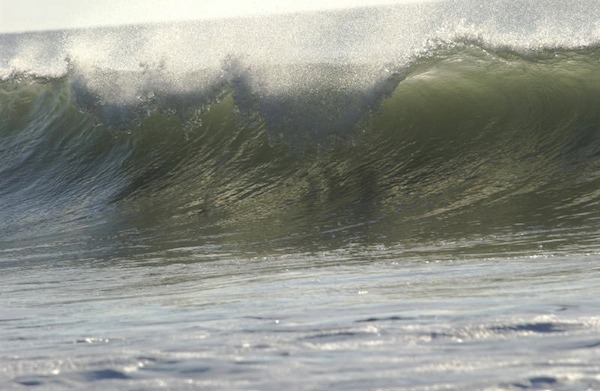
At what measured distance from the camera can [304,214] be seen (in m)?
8.87

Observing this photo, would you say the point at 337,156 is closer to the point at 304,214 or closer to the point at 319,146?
the point at 319,146

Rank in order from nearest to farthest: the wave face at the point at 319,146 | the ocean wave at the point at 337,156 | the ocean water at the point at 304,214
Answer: the ocean water at the point at 304,214 → the wave face at the point at 319,146 → the ocean wave at the point at 337,156

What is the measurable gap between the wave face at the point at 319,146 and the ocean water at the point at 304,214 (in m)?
0.03

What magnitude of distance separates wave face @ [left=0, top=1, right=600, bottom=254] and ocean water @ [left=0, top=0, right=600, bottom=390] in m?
0.03

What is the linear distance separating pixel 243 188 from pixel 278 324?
19.6 ft

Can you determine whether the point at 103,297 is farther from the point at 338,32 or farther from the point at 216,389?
the point at 338,32

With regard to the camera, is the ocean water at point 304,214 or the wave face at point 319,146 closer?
the ocean water at point 304,214

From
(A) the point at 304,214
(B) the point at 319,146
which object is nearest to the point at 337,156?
(B) the point at 319,146

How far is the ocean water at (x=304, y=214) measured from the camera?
12.4 feet

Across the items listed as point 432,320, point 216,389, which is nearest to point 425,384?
point 216,389

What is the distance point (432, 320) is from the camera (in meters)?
4.20

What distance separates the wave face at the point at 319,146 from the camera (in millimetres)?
8289

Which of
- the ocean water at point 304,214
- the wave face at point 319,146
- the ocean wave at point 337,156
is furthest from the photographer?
the ocean wave at point 337,156

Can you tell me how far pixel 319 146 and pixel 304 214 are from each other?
1929 millimetres
